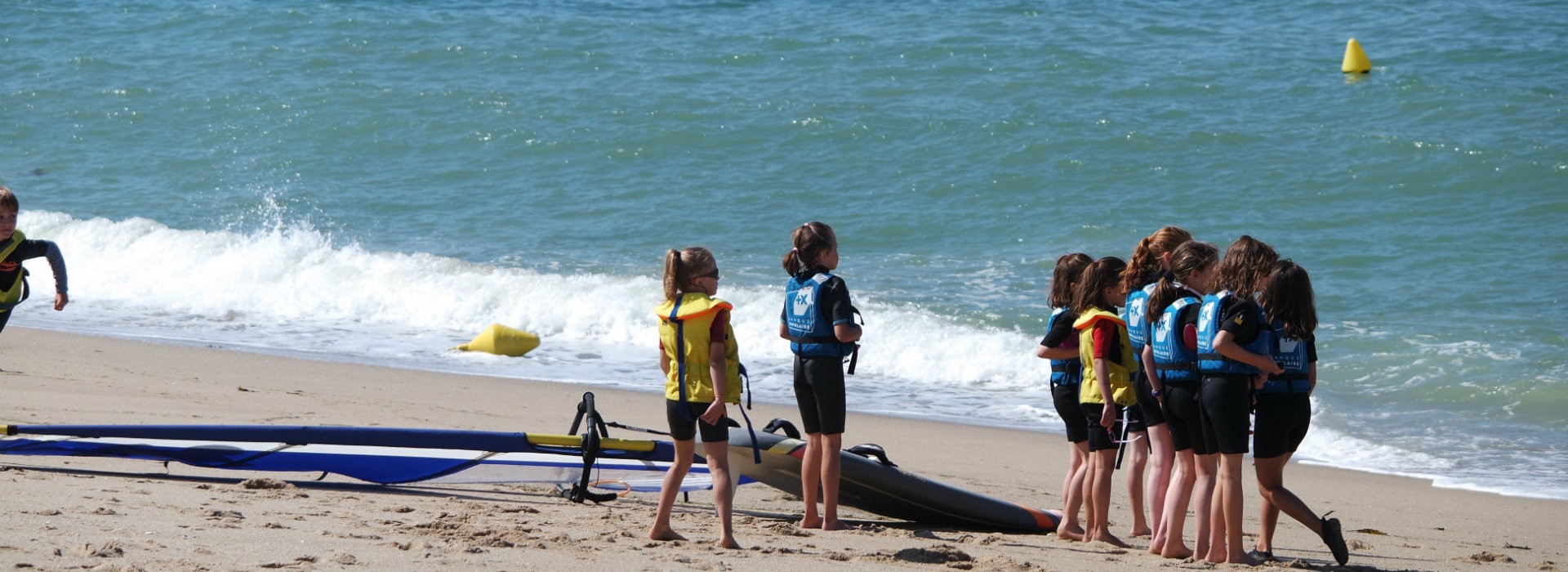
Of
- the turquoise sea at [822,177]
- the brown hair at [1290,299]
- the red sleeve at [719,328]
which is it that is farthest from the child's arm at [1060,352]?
the turquoise sea at [822,177]

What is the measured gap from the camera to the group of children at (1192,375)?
471 cm

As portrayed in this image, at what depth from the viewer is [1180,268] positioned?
4.93 meters

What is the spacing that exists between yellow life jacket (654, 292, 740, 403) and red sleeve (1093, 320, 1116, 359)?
4.47ft

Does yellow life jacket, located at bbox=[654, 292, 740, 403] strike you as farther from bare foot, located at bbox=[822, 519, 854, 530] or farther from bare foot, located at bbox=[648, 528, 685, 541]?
bare foot, located at bbox=[822, 519, 854, 530]

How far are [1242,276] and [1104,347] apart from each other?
0.65 m

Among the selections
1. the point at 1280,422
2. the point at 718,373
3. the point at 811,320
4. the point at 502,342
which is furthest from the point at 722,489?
the point at 502,342

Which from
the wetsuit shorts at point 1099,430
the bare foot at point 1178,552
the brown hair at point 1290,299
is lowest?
the bare foot at point 1178,552

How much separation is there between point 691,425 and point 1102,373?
1.54 m

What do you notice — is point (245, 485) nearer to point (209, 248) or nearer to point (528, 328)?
point (528, 328)

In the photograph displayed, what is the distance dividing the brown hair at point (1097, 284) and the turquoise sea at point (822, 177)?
3134mm

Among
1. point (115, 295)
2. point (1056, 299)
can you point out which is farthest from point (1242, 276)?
point (115, 295)

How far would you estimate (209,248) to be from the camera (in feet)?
46.1

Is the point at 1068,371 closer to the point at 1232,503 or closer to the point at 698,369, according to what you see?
the point at 1232,503

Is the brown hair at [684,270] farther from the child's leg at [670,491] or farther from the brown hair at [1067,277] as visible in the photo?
the brown hair at [1067,277]
